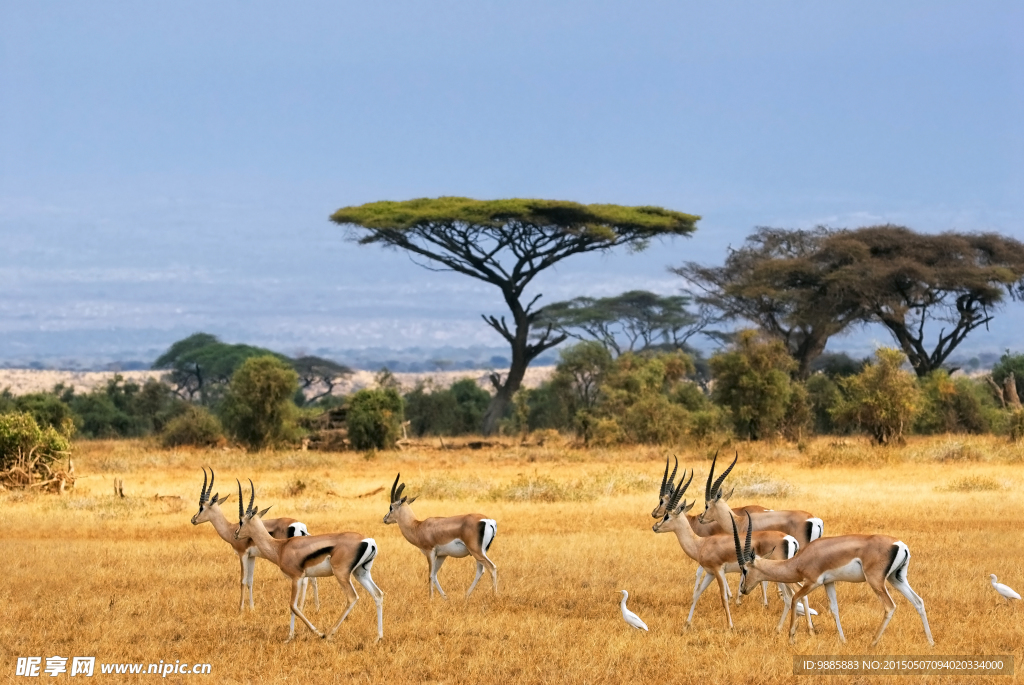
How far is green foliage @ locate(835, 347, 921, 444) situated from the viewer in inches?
927

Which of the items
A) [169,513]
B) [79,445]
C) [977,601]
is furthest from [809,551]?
[79,445]

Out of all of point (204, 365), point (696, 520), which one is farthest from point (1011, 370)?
point (204, 365)

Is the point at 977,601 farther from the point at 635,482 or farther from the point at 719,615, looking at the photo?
the point at 635,482

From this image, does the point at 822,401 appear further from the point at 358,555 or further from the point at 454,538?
the point at 358,555

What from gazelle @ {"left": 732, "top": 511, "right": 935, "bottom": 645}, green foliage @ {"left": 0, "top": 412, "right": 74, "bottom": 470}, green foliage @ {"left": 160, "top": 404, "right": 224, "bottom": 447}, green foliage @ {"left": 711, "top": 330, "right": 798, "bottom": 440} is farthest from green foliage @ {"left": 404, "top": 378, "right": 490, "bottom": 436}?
gazelle @ {"left": 732, "top": 511, "right": 935, "bottom": 645}

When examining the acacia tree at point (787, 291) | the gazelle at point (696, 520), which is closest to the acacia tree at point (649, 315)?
the acacia tree at point (787, 291)

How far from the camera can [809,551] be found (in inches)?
288

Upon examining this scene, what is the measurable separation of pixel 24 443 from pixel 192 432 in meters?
10.5

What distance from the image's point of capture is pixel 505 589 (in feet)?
29.8

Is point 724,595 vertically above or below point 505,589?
above

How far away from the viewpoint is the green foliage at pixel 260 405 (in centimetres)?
2616

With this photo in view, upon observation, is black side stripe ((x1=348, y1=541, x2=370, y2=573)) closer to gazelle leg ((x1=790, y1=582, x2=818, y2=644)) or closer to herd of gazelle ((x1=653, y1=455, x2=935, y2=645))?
herd of gazelle ((x1=653, y1=455, x2=935, y2=645))

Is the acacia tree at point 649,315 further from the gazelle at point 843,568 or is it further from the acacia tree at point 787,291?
the gazelle at point 843,568

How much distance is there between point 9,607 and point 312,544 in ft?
8.70
